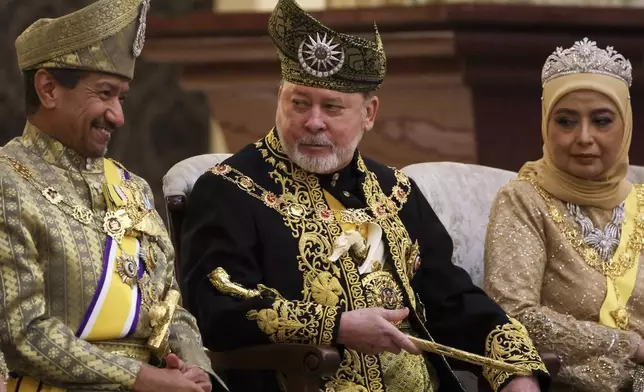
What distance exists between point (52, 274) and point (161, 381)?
35 centimetres

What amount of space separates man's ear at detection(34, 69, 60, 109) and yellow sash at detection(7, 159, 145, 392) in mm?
252

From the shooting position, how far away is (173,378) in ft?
14.1

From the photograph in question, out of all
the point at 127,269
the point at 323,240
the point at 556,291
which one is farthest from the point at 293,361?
the point at 556,291

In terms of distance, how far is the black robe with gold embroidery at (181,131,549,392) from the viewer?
4.75 metres

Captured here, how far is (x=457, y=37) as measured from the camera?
6633 millimetres

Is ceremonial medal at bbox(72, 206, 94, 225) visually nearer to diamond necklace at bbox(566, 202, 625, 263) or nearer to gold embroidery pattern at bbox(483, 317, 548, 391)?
gold embroidery pattern at bbox(483, 317, 548, 391)

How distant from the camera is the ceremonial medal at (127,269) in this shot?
14.3 feet

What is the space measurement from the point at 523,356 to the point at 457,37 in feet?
6.38

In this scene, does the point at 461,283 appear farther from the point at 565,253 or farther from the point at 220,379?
the point at 220,379

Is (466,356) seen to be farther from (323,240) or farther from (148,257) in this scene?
(148,257)

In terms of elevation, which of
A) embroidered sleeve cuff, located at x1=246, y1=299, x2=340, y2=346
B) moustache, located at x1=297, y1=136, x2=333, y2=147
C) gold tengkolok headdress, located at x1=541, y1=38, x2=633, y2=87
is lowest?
embroidered sleeve cuff, located at x1=246, y1=299, x2=340, y2=346

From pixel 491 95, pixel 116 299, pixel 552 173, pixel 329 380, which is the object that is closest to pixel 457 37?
pixel 491 95

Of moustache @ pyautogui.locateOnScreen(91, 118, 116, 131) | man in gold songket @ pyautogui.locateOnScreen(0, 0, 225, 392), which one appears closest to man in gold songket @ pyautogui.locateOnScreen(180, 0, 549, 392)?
man in gold songket @ pyautogui.locateOnScreen(0, 0, 225, 392)

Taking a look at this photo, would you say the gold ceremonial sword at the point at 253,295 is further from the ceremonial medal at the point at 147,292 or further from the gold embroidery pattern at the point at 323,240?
the ceremonial medal at the point at 147,292
